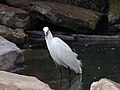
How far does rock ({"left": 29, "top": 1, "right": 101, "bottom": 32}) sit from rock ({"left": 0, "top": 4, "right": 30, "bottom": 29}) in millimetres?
435

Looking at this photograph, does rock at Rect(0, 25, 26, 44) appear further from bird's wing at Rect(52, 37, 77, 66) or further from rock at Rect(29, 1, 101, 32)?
bird's wing at Rect(52, 37, 77, 66)

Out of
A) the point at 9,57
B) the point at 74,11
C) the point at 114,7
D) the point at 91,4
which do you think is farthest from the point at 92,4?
the point at 9,57

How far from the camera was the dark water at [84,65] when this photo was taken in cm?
910

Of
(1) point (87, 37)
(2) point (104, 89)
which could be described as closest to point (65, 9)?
(1) point (87, 37)

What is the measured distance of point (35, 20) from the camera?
17.0m

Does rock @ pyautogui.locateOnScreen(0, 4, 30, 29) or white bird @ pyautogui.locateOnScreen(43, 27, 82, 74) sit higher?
white bird @ pyautogui.locateOnScreen(43, 27, 82, 74)

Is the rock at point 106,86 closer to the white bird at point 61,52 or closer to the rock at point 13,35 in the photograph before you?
the white bird at point 61,52

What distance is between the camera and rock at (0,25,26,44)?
583 inches

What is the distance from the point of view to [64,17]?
16297 millimetres

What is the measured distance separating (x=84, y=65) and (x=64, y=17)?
570 cm

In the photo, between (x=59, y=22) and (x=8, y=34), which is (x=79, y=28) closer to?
(x=59, y=22)

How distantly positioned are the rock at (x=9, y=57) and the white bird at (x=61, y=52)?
1.10m

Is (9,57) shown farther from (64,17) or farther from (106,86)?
(64,17)

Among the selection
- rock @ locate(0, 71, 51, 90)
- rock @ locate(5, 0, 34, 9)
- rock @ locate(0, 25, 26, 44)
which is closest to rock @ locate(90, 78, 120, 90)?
rock @ locate(0, 71, 51, 90)
